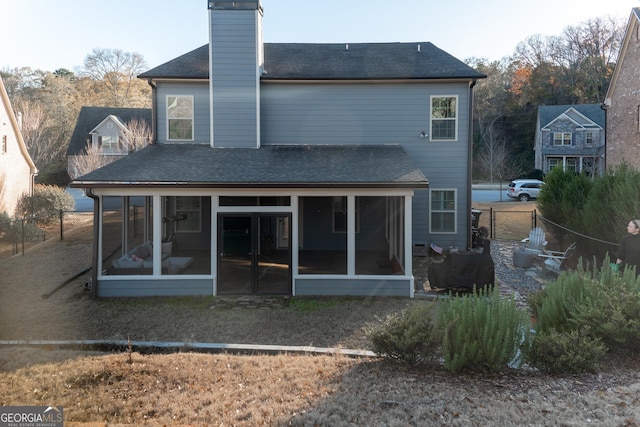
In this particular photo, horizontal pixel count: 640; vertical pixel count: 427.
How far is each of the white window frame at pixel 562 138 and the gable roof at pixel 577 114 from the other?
1316mm

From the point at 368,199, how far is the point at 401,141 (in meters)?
2.17

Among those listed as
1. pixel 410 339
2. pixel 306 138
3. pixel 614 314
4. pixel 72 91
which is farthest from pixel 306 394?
pixel 72 91

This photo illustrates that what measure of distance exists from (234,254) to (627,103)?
18.8m

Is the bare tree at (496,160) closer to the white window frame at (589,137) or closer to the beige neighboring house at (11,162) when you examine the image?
the white window frame at (589,137)

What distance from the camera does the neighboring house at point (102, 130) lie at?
36562 mm

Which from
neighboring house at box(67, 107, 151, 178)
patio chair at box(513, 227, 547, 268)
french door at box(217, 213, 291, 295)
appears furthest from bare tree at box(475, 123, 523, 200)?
french door at box(217, 213, 291, 295)

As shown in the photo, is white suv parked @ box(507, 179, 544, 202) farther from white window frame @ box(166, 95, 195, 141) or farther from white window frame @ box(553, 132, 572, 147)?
white window frame @ box(166, 95, 195, 141)

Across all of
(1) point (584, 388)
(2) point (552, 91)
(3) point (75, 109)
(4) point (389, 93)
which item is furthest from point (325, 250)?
(2) point (552, 91)

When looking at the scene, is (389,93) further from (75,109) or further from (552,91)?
(552,91)

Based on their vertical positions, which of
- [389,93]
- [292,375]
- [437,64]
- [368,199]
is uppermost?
[437,64]

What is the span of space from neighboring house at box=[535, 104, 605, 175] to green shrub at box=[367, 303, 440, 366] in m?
45.4

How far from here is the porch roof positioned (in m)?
10.4

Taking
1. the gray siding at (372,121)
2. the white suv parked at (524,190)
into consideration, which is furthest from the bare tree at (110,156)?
the white suv parked at (524,190)

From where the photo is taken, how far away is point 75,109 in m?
44.8
